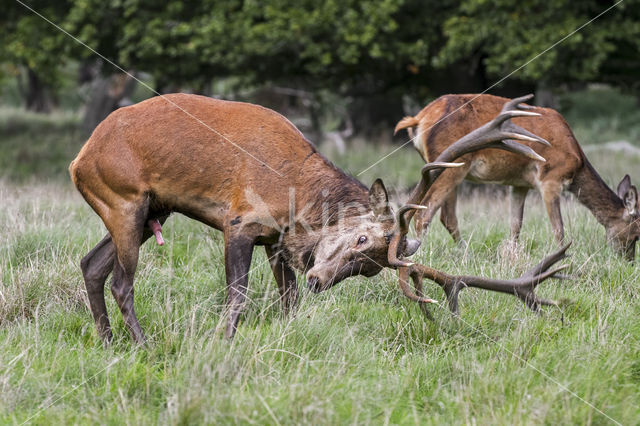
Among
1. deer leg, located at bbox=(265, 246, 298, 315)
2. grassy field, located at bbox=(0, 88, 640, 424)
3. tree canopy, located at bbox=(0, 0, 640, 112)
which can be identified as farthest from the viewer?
tree canopy, located at bbox=(0, 0, 640, 112)

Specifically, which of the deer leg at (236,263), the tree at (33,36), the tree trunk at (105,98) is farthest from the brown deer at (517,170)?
the tree trunk at (105,98)

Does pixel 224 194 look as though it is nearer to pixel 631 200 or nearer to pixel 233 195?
pixel 233 195

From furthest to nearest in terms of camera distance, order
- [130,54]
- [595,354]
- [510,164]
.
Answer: [130,54] < [510,164] < [595,354]

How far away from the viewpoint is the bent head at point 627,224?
24.3ft

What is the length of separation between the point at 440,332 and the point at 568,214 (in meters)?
3.95

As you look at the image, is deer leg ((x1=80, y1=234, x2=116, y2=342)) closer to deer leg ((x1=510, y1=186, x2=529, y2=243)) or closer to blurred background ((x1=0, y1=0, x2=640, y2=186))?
deer leg ((x1=510, y1=186, x2=529, y2=243))

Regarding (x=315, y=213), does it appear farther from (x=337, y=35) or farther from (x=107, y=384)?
(x=337, y=35)

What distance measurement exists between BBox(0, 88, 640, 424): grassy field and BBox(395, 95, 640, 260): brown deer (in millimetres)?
1128

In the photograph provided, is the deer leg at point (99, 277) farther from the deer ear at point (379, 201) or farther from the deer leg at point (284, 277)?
the deer ear at point (379, 201)

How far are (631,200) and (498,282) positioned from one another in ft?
12.3

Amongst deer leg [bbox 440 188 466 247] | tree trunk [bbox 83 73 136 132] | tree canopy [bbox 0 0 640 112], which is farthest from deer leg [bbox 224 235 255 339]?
tree trunk [bbox 83 73 136 132]

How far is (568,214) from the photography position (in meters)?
8.48

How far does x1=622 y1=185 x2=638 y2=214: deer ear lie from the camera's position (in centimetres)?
811

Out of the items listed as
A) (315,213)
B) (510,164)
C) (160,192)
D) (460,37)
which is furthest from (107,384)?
(460,37)
